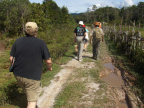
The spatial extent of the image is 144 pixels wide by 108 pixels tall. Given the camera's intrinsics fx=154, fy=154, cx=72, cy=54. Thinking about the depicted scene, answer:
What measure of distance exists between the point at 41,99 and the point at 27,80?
1.40 meters

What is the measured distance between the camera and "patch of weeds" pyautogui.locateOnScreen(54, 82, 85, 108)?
341 centimetres

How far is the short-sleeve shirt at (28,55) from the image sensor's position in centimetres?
238

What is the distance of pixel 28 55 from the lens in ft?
7.84

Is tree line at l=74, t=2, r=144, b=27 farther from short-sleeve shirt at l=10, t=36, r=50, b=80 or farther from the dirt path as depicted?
short-sleeve shirt at l=10, t=36, r=50, b=80

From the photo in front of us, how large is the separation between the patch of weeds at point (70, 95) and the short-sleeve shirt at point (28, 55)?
1.24 meters

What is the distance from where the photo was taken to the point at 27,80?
8.04 feet

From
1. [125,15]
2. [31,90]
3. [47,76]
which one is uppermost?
[125,15]

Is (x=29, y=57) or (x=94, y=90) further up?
(x=29, y=57)

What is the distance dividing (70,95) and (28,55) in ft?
6.05

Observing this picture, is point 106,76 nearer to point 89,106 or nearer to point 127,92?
point 127,92

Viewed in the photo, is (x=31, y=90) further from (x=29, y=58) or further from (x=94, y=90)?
(x=94, y=90)

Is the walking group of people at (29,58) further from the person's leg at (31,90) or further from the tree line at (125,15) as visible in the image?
the tree line at (125,15)

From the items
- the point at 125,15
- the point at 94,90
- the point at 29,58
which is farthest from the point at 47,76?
the point at 125,15

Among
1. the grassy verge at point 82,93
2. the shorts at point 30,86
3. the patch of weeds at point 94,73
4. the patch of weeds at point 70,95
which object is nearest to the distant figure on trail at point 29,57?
the shorts at point 30,86
